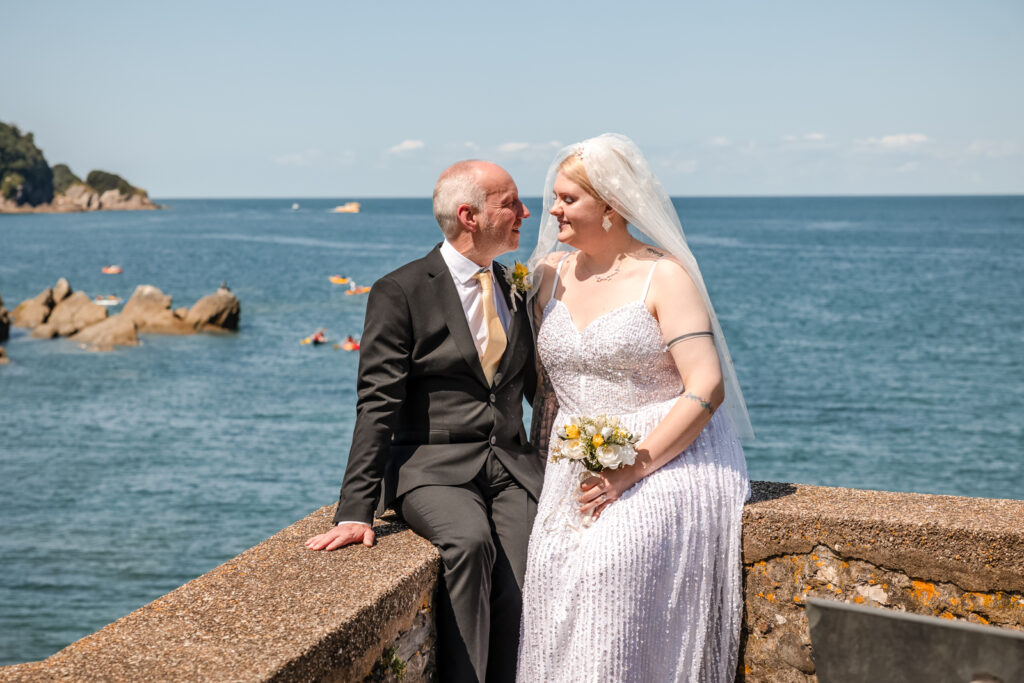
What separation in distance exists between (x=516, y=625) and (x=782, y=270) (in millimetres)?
71922

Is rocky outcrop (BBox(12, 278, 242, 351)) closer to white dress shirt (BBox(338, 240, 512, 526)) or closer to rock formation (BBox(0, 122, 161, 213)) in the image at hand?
white dress shirt (BBox(338, 240, 512, 526))

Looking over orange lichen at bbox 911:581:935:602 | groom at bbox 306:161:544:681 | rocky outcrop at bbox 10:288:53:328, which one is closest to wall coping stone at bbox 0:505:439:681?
groom at bbox 306:161:544:681

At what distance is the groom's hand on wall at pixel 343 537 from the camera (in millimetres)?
3359

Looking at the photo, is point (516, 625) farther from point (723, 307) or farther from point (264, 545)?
point (723, 307)

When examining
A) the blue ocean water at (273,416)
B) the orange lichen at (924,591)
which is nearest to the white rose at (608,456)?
the orange lichen at (924,591)

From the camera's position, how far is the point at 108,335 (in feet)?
125

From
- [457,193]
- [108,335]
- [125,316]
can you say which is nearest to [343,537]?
[457,193]

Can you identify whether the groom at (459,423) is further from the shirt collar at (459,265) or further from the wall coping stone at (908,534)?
the wall coping stone at (908,534)

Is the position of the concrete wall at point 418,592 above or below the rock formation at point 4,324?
above

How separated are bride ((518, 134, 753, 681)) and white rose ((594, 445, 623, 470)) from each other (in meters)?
0.13

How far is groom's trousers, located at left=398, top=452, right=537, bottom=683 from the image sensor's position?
132 inches

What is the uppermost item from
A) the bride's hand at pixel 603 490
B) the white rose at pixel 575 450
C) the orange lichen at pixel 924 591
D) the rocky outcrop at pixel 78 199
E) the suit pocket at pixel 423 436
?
the rocky outcrop at pixel 78 199

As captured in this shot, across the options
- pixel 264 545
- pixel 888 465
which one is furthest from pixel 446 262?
pixel 888 465

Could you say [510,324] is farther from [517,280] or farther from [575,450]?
[575,450]
